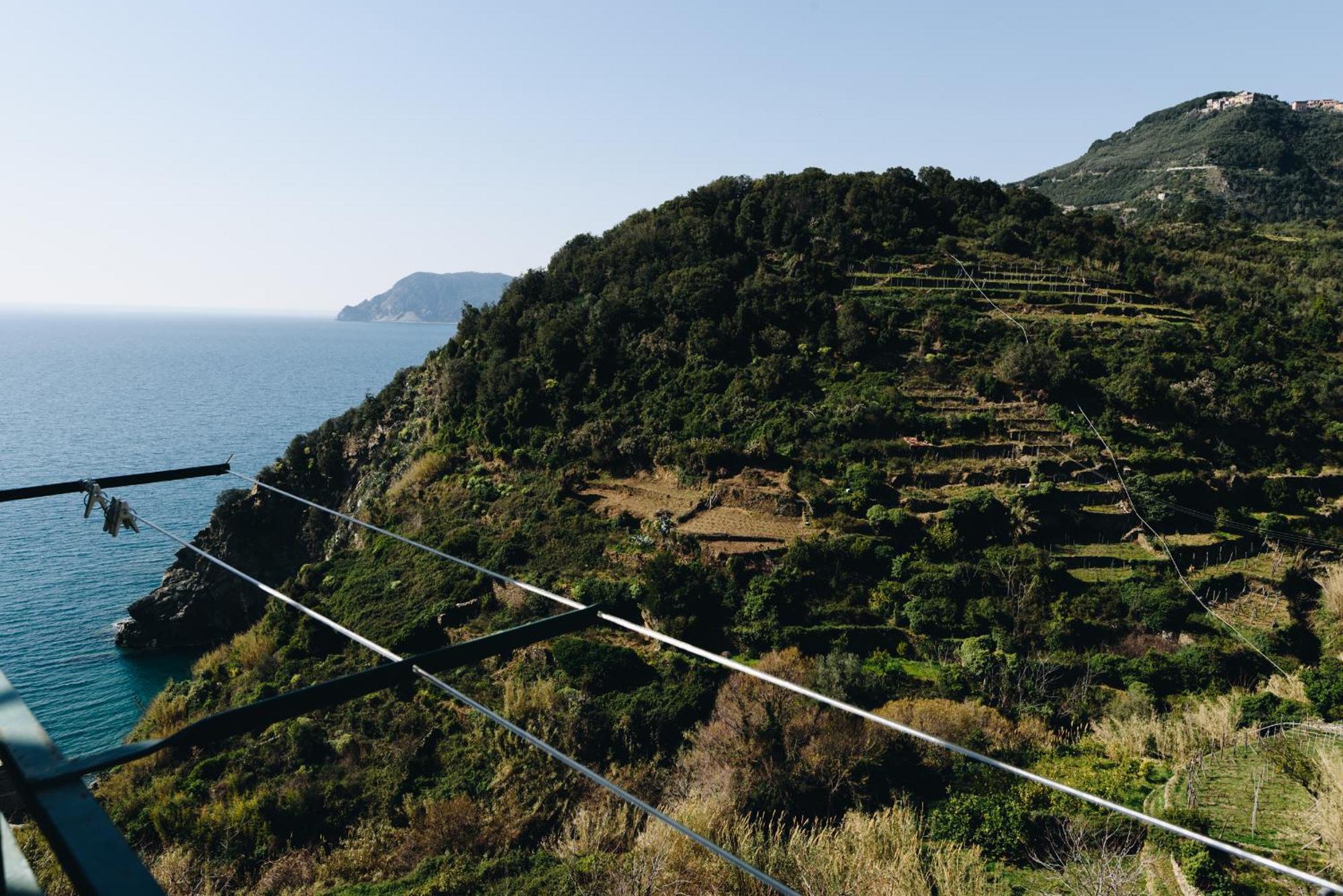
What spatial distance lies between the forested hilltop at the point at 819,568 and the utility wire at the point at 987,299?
32 cm

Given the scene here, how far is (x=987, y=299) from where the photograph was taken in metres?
39.8

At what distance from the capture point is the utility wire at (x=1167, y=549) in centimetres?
2295

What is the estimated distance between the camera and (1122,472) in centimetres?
2920

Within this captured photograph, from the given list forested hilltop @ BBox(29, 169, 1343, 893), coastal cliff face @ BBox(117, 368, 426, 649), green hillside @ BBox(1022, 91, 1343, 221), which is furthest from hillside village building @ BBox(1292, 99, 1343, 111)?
coastal cliff face @ BBox(117, 368, 426, 649)

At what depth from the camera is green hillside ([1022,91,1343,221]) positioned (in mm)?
77812

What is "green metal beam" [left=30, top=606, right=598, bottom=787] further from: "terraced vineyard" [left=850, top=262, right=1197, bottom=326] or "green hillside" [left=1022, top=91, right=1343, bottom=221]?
"green hillside" [left=1022, top=91, right=1343, bottom=221]

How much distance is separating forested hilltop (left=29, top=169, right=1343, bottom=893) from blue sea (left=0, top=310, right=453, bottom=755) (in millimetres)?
2935

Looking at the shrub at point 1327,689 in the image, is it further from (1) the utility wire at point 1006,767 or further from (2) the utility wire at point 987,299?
(2) the utility wire at point 987,299

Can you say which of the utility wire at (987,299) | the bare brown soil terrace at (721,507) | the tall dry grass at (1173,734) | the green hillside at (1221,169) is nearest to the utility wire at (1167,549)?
the utility wire at (987,299)

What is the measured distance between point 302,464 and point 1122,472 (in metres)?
42.8

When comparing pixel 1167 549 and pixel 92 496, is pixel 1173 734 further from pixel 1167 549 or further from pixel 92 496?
pixel 92 496

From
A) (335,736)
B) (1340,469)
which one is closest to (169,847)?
(335,736)

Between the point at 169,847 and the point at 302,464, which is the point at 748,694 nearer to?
the point at 169,847

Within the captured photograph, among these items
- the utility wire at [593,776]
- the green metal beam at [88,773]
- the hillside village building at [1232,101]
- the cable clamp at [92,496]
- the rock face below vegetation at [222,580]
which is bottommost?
the rock face below vegetation at [222,580]
